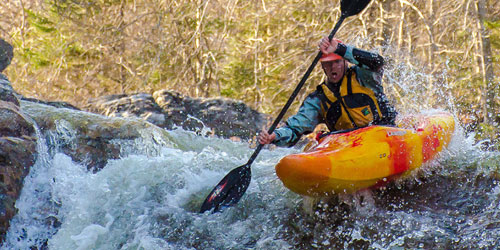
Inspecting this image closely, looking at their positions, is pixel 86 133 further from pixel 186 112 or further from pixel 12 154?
pixel 186 112

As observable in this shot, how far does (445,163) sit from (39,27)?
7.05 meters

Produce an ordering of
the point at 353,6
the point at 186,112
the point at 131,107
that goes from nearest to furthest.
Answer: the point at 353,6 < the point at 131,107 < the point at 186,112

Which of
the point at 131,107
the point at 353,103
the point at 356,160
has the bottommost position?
the point at 131,107

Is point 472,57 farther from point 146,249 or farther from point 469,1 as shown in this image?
point 146,249

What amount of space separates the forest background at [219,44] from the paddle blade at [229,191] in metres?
3.91

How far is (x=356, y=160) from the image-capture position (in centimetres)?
312

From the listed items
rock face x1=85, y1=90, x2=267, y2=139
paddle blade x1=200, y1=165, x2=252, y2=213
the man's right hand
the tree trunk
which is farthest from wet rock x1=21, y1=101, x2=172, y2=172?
the tree trunk

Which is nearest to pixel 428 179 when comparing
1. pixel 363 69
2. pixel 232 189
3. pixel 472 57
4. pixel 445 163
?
pixel 445 163

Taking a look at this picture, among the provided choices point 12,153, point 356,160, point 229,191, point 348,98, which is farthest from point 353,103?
point 12,153

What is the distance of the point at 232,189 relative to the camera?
136 inches

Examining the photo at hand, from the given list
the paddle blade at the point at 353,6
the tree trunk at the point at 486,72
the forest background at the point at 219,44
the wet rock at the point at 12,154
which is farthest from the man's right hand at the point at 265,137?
the tree trunk at the point at 486,72

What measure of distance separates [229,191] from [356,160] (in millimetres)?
845

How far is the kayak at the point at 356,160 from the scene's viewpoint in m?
3.02

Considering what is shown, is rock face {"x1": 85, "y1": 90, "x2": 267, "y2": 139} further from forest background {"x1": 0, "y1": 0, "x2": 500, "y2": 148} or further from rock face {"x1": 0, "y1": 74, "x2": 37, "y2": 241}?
rock face {"x1": 0, "y1": 74, "x2": 37, "y2": 241}
